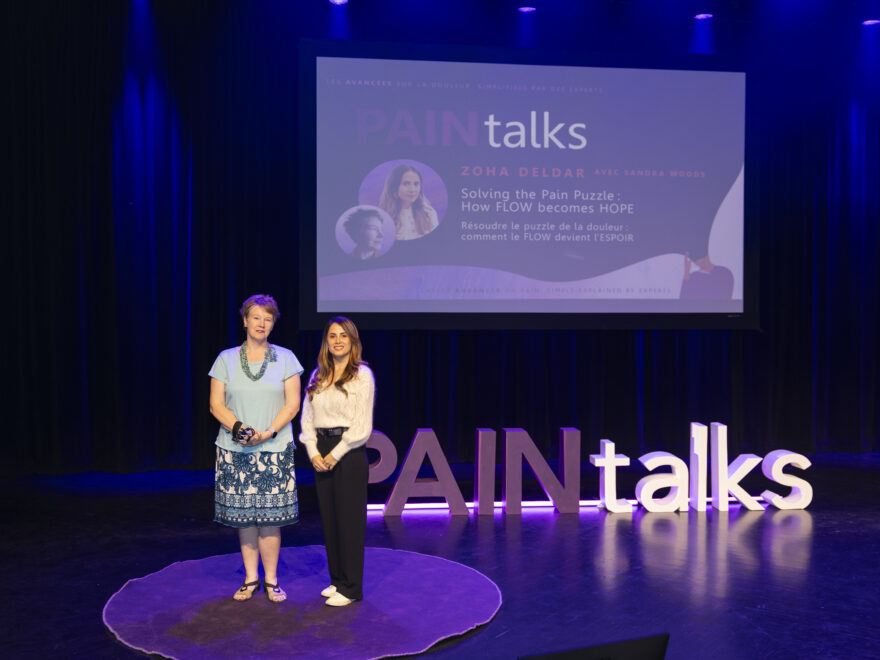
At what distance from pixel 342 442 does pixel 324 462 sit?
0.11 metres

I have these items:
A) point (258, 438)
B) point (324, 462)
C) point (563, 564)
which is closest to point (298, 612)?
point (324, 462)

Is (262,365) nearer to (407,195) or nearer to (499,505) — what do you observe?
(499,505)

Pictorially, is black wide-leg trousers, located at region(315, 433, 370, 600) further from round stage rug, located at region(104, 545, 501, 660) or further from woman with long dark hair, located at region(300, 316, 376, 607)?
round stage rug, located at region(104, 545, 501, 660)

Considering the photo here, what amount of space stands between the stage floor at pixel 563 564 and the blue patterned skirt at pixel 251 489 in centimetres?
51

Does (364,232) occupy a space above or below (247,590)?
Result: above

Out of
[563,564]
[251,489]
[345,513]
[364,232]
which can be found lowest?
[563,564]

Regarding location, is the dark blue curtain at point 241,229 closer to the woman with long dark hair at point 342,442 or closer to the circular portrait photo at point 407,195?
the circular portrait photo at point 407,195

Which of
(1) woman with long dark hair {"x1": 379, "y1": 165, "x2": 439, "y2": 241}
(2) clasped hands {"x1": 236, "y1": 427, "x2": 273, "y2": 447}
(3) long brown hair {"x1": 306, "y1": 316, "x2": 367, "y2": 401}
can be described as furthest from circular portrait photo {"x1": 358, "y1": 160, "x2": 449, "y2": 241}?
(2) clasped hands {"x1": 236, "y1": 427, "x2": 273, "y2": 447}

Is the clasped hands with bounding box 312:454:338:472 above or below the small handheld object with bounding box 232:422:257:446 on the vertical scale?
below

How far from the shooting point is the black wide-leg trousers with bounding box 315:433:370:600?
3621 millimetres

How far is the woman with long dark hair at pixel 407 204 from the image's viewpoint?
600cm

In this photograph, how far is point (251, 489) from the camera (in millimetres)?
3551

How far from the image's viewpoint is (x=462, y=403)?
6.79 metres

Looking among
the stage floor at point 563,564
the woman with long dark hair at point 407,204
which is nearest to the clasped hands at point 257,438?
the stage floor at point 563,564
